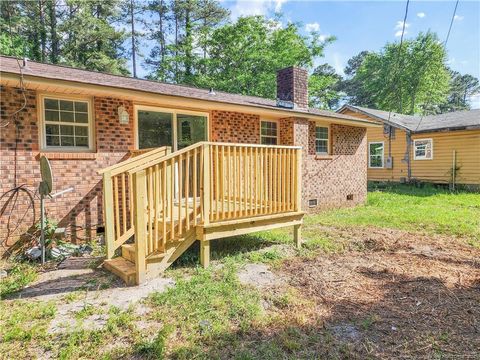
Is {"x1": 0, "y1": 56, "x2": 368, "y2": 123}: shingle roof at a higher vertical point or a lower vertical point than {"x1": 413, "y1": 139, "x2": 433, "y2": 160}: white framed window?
higher

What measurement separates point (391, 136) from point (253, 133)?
1175 cm

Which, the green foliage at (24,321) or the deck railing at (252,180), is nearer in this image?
the green foliage at (24,321)

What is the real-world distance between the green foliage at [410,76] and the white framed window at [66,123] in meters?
28.9

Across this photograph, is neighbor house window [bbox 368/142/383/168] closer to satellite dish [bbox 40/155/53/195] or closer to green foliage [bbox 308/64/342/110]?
green foliage [bbox 308/64/342/110]

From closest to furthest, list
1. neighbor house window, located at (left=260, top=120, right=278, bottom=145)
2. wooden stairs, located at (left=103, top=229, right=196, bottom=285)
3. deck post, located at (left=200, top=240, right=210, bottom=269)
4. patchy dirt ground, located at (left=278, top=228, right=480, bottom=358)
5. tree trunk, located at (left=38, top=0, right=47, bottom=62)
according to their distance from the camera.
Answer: patchy dirt ground, located at (left=278, top=228, right=480, bottom=358)
wooden stairs, located at (left=103, top=229, right=196, bottom=285)
deck post, located at (left=200, top=240, right=210, bottom=269)
neighbor house window, located at (left=260, top=120, right=278, bottom=145)
tree trunk, located at (left=38, top=0, right=47, bottom=62)

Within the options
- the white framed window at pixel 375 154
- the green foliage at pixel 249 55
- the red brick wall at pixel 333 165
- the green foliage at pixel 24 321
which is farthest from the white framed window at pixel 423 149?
the green foliage at pixel 24 321

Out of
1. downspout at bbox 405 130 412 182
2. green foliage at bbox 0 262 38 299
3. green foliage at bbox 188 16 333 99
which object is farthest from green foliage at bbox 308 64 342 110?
green foliage at bbox 0 262 38 299

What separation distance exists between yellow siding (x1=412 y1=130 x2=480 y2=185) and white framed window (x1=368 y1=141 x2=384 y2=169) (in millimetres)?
1878

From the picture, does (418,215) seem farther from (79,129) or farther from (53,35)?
(53,35)

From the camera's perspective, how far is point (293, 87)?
9.39 meters

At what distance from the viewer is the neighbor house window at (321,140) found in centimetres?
978

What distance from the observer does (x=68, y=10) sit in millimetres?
20312

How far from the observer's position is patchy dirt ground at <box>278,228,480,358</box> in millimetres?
2789

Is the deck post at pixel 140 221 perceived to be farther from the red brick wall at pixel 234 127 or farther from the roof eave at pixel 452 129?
the roof eave at pixel 452 129
